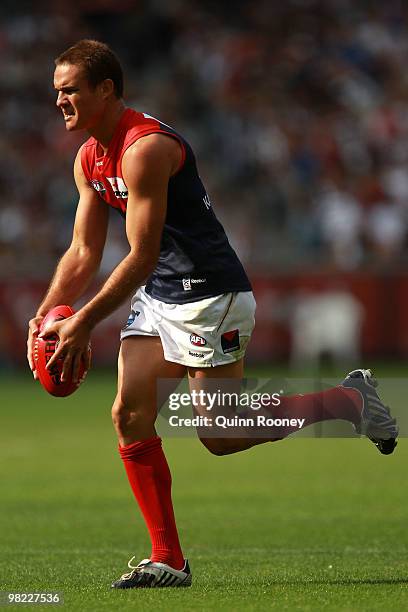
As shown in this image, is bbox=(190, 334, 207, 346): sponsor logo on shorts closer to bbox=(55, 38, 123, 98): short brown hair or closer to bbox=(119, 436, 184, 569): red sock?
bbox=(119, 436, 184, 569): red sock

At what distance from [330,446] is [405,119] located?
33.1 feet

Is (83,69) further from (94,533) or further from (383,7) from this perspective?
(383,7)

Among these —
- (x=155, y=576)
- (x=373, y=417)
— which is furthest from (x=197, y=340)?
(x=155, y=576)

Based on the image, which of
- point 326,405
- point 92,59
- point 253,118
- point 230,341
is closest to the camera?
point 92,59

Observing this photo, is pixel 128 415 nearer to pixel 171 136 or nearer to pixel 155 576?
pixel 155 576

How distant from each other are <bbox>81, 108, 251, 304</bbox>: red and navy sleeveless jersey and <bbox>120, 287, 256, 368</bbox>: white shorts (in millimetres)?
50

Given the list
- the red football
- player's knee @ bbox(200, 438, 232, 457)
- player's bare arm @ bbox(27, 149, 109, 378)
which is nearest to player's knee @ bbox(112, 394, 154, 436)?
the red football

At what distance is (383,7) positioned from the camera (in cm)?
2391

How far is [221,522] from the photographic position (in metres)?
8.58

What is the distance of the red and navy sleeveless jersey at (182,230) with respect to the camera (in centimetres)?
611

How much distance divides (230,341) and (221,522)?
2.61m

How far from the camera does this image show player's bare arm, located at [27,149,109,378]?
21.2 feet

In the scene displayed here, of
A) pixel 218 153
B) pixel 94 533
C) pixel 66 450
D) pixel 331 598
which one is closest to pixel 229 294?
pixel 331 598

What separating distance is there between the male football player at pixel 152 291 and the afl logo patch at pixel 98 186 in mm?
15
